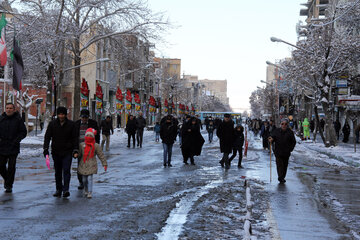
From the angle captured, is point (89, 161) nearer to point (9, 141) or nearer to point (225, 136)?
point (9, 141)

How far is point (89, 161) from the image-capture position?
9.84 meters

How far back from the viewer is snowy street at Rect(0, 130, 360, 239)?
6.88m

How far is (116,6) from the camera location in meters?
32.3

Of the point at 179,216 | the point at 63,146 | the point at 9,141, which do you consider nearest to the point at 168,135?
the point at 9,141

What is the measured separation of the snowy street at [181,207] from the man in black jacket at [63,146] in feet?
1.12

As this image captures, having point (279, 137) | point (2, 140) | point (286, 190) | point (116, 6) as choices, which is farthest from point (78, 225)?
point (116, 6)

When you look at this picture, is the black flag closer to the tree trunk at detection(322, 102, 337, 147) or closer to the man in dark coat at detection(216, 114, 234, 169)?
the man in dark coat at detection(216, 114, 234, 169)

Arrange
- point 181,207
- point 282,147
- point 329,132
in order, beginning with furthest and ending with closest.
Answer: point 329,132, point 282,147, point 181,207

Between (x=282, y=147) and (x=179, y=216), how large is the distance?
5.80 meters

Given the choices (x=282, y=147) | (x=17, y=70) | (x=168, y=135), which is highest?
(x=17, y=70)

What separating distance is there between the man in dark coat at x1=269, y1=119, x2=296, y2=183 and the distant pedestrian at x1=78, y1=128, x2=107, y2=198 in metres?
4.97

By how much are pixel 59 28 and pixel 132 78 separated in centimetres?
4410

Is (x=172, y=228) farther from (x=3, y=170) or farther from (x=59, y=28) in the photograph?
(x=59, y=28)

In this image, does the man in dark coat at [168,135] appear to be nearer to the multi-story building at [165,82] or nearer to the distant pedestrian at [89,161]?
the distant pedestrian at [89,161]
